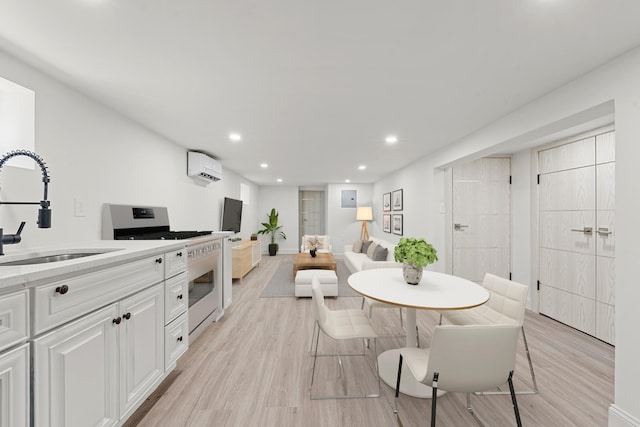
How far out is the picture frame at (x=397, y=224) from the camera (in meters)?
5.21

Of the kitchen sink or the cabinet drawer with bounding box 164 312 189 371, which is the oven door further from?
the kitchen sink

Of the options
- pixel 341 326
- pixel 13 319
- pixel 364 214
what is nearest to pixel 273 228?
pixel 364 214

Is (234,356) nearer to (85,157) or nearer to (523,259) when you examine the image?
(85,157)

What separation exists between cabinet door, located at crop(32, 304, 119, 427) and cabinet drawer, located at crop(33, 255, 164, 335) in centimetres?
5

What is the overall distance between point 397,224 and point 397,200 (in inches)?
20.1

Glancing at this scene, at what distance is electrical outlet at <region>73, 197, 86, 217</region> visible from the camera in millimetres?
1974

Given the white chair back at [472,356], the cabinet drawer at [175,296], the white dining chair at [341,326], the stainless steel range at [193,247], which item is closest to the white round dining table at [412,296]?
the white dining chair at [341,326]

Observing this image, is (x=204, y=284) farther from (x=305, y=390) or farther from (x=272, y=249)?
(x=272, y=249)

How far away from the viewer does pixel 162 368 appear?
5.86 feet

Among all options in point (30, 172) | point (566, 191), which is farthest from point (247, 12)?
point (566, 191)

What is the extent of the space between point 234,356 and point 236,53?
7.94 ft

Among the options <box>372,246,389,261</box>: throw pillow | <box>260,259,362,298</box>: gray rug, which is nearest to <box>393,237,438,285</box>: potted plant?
<box>260,259,362,298</box>: gray rug

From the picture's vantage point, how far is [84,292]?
3.95 ft

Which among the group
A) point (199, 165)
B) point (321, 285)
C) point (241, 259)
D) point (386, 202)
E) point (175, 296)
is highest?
point (199, 165)
